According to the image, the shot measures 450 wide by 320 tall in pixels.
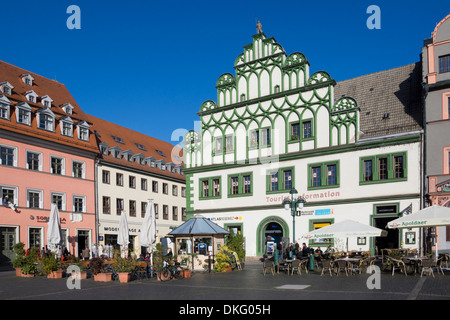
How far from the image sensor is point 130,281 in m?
20.2

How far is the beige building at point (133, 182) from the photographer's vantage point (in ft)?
154

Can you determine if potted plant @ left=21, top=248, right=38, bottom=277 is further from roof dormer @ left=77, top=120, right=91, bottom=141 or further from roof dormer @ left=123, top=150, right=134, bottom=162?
roof dormer @ left=123, top=150, right=134, bottom=162

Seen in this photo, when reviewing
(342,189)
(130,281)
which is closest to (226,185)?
(342,189)

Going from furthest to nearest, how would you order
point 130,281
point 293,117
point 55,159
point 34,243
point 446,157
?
1. point 55,159
2. point 34,243
3. point 293,117
4. point 446,157
5. point 130,281

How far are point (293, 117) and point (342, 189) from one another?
20.4 feet

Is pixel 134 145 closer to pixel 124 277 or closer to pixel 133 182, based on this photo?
pixel 133 182

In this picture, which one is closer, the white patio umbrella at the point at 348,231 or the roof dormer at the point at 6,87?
the white patio umbrella at the point at 348,231

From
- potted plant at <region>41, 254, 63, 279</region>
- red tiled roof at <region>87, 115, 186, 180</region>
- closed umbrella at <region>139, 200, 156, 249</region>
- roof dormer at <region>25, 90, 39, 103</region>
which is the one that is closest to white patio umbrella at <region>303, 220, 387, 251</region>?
closed umbrella at <region>139, 200, 156, 249</region>

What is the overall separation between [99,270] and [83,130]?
2671 centimetres

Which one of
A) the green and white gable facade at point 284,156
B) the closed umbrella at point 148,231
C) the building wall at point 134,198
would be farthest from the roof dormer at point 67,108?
Answer: the closed umbrella at point 148,231

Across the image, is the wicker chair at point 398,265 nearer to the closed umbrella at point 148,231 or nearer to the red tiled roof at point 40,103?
the closed umbrella at point 148,231

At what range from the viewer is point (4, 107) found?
3712cm

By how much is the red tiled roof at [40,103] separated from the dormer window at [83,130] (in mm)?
459
